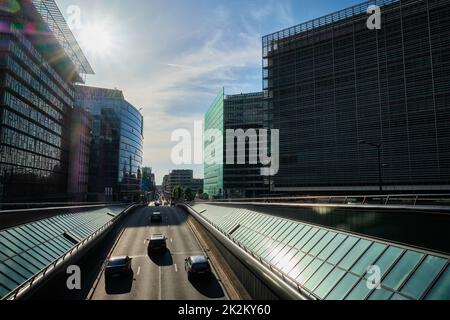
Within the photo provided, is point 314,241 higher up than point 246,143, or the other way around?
point 246,143

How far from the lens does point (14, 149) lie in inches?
2438

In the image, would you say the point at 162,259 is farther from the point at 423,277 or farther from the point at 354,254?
the point at 423,277

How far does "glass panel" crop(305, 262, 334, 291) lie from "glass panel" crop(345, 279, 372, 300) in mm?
2148

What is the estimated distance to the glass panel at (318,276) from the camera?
13953mm

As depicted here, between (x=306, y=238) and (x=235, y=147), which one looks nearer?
(x=306, y=238)

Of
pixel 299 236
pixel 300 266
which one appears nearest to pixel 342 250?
pixel 300 266

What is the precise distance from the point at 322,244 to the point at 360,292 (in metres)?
5.13

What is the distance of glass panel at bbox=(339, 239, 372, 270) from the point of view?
13.4 m

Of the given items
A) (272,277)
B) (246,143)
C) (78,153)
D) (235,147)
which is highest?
(246,143)

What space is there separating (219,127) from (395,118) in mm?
88094

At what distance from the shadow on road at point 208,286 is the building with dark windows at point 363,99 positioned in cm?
5957

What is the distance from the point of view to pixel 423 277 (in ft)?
33.2

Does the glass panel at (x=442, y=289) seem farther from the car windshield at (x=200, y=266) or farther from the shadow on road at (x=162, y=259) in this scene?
the shadow on road at (x=162, y=259)

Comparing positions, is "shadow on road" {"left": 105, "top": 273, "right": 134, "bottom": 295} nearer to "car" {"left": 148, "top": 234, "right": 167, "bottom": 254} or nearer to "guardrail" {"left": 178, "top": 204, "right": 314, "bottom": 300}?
"car" {"left": 148, "top": 234, "right": 167, "bottom": 254}
